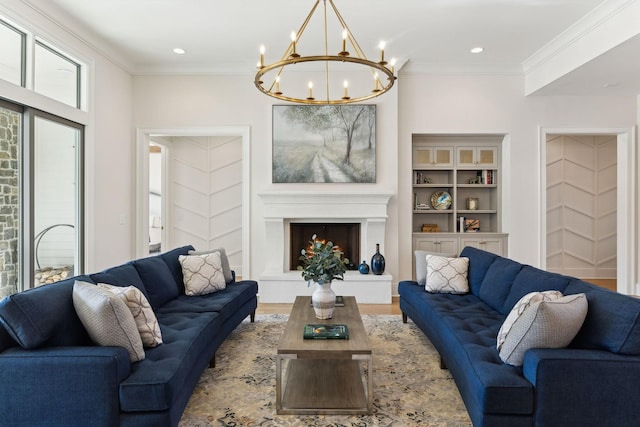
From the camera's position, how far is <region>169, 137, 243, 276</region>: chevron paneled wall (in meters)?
6.61

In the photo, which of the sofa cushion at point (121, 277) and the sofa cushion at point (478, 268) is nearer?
the sofa cushion at point (121, 277)

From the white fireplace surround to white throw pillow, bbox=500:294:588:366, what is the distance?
2.90m

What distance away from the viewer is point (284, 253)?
512cm

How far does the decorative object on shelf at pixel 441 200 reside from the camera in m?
5.60

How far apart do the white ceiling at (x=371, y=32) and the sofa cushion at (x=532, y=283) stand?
2489 millimetres

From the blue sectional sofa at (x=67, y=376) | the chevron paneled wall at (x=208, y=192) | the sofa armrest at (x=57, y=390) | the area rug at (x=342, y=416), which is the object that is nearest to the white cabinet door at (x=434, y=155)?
the area rug at (x=342, y=416)

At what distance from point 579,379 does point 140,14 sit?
4.56 metres

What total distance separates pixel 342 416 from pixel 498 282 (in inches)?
65.8

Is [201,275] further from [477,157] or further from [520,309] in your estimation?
[477,157]

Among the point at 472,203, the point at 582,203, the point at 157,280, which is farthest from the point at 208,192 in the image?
the point at 582,203

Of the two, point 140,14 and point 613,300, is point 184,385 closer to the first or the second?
point 613,300

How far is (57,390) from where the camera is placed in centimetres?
171

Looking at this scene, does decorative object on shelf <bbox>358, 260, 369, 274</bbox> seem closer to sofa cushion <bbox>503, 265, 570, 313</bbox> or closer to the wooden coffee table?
the wooden coffee table

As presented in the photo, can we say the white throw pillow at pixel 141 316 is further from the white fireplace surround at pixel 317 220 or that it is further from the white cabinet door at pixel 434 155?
the white cabinet door at pixel 434 155
